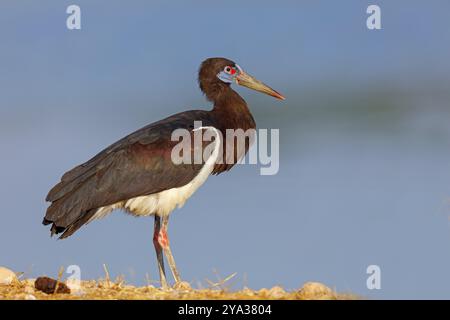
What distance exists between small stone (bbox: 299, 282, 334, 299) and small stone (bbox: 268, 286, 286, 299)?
205 mm

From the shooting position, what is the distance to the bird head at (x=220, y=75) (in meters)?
13.0

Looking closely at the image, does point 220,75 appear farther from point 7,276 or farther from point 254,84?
point 7,276

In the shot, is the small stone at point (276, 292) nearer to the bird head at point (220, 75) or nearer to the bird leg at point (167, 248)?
the bird leg at point (167, 248)

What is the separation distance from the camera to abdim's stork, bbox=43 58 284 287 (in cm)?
1102

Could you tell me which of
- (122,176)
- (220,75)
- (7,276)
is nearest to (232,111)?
(220,75)

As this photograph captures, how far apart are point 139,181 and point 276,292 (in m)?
3.60

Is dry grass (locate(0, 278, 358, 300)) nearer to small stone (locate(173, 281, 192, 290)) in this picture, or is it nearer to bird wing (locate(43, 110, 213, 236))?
small stone (locate(173, 281, 192, 290))

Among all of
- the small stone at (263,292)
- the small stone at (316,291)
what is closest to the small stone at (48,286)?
the small stone at (263,292)

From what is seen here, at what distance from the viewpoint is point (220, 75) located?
13.1 meters

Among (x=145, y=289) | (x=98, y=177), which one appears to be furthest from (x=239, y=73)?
(x=145, y=289)

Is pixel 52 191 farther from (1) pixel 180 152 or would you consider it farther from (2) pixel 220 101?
(2) pixel 220 101

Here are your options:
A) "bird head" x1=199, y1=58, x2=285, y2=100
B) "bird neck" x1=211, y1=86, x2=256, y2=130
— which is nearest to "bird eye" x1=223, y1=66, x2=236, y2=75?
"bird head" x1=199, y1=58, x2=285, y2=100
